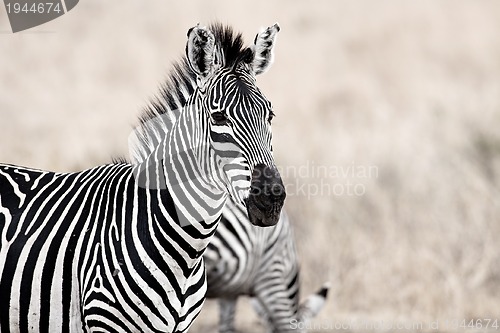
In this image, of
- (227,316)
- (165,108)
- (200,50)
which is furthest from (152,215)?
(227,316)

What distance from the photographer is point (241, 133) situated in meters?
3.91

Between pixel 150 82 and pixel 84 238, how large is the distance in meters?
12.8

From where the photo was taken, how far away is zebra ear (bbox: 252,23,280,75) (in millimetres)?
4328

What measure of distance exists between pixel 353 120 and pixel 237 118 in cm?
1234

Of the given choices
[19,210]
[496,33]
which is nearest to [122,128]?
[19,210]

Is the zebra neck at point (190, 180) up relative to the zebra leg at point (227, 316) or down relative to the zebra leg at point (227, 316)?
up

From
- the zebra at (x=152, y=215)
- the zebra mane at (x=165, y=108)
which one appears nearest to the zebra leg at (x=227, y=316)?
the zebra at (x=152, y=215)

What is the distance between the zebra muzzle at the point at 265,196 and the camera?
3.74m

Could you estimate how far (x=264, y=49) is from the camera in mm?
4371

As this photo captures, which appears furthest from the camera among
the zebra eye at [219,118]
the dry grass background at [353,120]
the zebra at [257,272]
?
the dry grass background at [353,120]

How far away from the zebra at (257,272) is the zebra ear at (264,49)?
2.47 metres

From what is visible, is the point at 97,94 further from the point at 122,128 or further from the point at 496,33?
the point at 496,33

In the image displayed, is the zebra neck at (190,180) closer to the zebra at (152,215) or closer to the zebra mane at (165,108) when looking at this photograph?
the zebra at (152,215)

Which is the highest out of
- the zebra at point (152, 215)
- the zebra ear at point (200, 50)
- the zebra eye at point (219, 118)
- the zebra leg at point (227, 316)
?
the zebra ear at point (200, 50)
